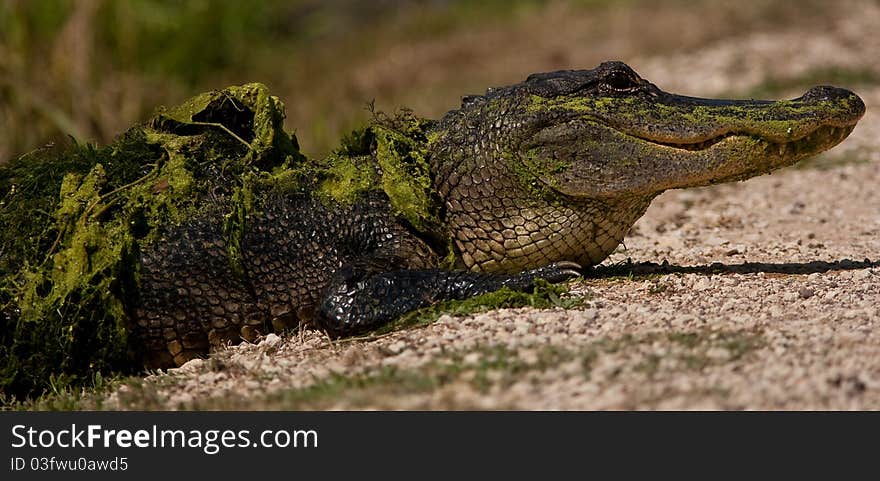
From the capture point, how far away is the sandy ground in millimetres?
3781

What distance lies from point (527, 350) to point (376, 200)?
155 cm

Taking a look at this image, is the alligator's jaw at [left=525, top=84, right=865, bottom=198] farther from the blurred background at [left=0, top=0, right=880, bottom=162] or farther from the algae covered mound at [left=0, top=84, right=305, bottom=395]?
the blurred background at [left=0, top=0, right=880, bottom=162]

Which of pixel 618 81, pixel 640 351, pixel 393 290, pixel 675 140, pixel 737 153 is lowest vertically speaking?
pixel 640 351

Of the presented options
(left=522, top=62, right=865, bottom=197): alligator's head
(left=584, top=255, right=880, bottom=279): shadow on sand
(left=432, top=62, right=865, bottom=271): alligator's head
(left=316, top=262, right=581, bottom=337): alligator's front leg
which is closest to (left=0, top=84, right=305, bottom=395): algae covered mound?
(left=316, top=262, right=581, bottom=337): alligator's front leg

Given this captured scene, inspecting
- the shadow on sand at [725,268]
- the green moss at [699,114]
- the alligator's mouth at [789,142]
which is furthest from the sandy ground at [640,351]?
the green moss at [699,114]

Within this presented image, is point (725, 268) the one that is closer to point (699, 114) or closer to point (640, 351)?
point (699, 114)

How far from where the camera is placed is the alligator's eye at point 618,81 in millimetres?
5586

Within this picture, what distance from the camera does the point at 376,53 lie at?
59.5ft

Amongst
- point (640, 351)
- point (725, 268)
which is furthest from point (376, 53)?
point (640, 351)

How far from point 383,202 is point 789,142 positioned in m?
2.11

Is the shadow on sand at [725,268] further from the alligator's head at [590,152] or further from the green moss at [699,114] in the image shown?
the green moss at [699,114]

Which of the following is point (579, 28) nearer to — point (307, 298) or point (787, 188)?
point (787, 188)

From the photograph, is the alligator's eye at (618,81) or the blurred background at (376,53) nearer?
the alligator's eye at (618,81)
